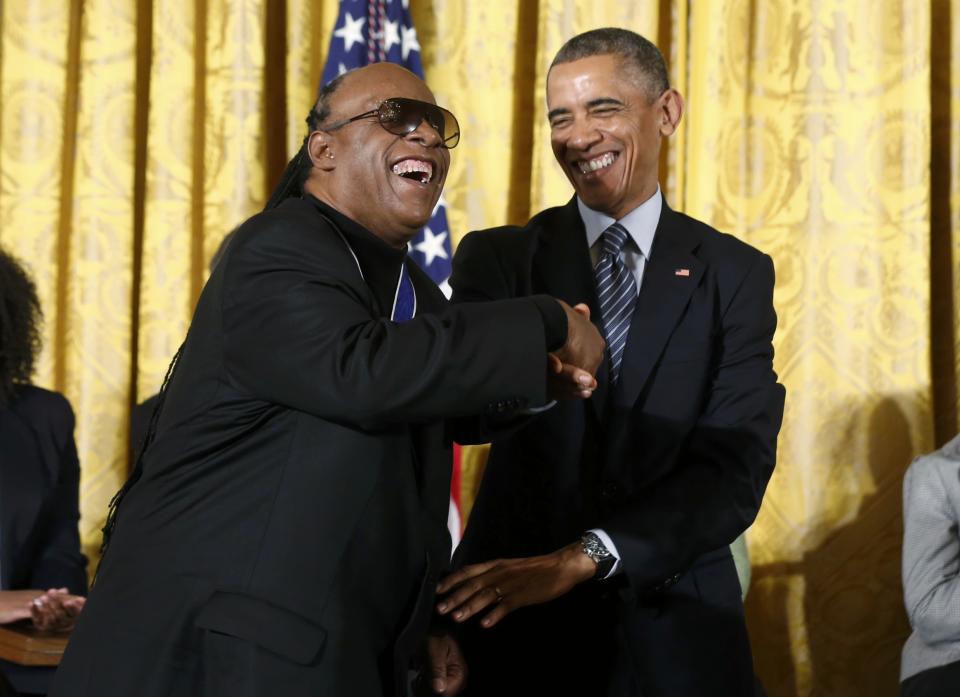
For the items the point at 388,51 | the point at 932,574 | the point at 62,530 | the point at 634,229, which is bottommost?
the point at 932,574

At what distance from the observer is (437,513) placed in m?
1.79

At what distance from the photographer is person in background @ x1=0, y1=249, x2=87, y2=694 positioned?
126 inches

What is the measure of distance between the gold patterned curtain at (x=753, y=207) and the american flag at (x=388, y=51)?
27 cm

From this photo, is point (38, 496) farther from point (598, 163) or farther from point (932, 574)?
point (932, 574)

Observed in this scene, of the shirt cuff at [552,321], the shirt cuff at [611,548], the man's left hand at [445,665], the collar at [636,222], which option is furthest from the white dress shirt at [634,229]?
the man's left hand at [445,665]

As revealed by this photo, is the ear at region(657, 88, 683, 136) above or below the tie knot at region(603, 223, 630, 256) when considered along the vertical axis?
above

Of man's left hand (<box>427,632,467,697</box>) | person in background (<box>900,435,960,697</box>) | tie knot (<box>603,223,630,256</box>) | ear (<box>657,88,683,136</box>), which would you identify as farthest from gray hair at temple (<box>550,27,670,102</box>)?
person in background (<box>900,435,960,697</box>)

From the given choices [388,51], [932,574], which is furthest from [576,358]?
[388,51]

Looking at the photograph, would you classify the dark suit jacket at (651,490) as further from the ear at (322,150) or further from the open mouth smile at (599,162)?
the ear at (322,150)

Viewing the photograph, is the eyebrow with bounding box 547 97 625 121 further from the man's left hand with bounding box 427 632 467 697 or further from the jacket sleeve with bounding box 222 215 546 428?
the man's left hand with bounding box 427 632 467 697

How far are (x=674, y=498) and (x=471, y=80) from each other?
2.48 metres

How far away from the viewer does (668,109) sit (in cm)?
253

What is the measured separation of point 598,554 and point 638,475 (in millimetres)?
186

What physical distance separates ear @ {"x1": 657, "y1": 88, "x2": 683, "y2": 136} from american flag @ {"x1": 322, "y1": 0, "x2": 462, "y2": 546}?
1508mm
